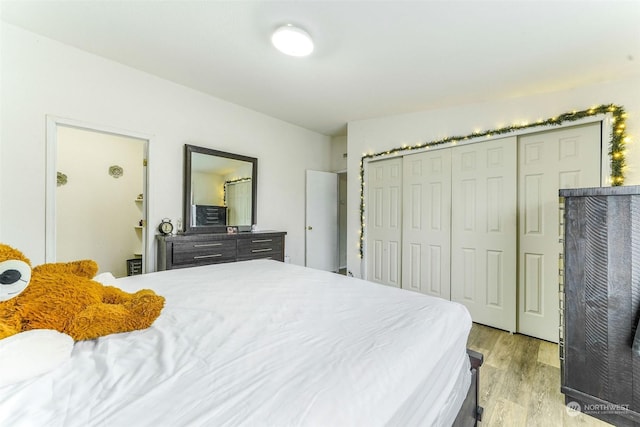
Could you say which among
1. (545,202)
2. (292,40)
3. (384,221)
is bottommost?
(384,221)

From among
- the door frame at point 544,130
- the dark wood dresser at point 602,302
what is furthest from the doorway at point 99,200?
the dark wood dresser at point 602,302

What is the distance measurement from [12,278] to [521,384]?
2785 millimetres

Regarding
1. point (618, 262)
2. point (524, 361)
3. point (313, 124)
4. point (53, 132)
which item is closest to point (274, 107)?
point (313, 124)

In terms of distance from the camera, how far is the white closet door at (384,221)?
11.7ft

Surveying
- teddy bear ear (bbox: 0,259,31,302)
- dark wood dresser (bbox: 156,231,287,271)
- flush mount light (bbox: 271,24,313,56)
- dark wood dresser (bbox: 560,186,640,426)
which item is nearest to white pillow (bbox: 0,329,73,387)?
teddy bear ear (bbox: 0,259,31,302)

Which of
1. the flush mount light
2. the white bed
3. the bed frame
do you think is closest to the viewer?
the white bed

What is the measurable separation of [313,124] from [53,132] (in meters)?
2.98

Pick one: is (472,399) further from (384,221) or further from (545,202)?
(384,221)

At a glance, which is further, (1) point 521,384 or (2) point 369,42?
(2) point 369,42

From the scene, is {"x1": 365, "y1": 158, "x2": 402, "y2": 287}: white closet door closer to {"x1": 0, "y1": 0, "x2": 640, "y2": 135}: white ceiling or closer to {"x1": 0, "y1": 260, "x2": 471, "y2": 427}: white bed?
{"x1": 0, "y1": 0, "x2": 640, "y2": 135}: white ceiling

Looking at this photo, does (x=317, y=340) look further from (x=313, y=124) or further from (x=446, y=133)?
(x=313, y=124)

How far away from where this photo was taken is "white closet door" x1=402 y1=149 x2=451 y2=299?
315cm

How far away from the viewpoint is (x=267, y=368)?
0.75 metres

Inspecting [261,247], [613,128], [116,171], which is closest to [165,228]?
[261,247]
